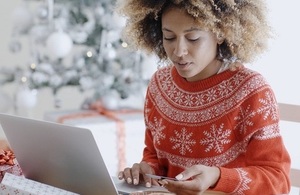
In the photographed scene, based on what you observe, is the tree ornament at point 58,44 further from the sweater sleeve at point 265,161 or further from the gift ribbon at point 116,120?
the sweater sleeve at point 265,161

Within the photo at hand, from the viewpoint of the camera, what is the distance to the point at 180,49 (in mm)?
1243

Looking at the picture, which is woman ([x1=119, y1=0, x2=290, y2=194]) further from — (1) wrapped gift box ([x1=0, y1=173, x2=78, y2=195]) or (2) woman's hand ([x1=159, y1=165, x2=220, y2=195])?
(1) wrapped gift box ([x1=0, y1=173, x2=78, y2=195])

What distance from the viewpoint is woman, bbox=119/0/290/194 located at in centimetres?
125

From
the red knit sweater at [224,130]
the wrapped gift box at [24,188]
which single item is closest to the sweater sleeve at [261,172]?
the red knit sweater at [224,130]

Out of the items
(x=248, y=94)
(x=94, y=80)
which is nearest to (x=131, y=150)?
(x=94, y=80)

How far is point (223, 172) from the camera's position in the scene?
46.6 inches

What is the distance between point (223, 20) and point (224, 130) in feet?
0.87

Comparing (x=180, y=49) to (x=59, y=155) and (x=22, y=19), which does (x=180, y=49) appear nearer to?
(x=59, y=155)

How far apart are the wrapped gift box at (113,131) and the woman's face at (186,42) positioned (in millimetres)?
1703

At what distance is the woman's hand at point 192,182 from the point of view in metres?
1.08

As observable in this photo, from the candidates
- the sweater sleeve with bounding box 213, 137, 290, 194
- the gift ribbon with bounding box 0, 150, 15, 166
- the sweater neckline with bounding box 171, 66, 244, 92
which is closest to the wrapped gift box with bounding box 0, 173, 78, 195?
the gift ribbon with bounding box 0, 150, 15, 166

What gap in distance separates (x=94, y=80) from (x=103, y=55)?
0.48 ft

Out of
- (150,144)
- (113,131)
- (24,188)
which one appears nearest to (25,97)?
(113,131)

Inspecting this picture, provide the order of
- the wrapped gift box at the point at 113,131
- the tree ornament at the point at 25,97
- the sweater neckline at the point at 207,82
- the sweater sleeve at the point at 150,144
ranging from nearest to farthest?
1. the sweater neckline at the point at 207,82
2. the sweater sleeve at the point at 150,144
3. the tree ornament at the point at 25,97
4. the wrapped gift box at the point at 113,131
